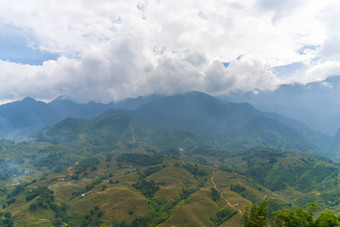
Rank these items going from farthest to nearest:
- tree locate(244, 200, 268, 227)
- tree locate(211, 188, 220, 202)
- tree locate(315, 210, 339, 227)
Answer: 1. tree locate(211, 188, 220, 202)
2. tree locate(244, 200, 268, 227)
3. tree locate(315, 210, 339, 227)

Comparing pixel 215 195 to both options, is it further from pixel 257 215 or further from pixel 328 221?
pixel 328 221

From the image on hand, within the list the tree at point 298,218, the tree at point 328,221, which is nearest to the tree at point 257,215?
the tree at point 298,218

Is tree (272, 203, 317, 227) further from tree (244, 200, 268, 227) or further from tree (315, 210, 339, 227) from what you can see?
tree (244, 200, 268, 227)

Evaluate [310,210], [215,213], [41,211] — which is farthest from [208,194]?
[310,210]

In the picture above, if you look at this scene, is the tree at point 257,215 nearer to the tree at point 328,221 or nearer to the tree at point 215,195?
the tree at point 328,221

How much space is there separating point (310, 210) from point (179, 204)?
116 meters

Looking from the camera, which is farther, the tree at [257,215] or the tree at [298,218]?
the tree at [257,215]

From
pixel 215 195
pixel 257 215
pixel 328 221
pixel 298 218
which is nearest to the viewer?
pixel 328 221

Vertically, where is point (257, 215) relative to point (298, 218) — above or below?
below

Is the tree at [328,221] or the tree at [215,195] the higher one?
the tree at [328,221]

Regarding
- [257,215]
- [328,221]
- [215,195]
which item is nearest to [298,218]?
[328,221]

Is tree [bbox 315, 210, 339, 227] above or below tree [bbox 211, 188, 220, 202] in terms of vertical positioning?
above

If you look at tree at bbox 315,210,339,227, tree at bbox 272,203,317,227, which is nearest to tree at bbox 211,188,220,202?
tree at bbox 272,203,317,227

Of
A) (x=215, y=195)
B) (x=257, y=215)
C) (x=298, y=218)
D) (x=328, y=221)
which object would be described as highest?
(x=328, y=221)
